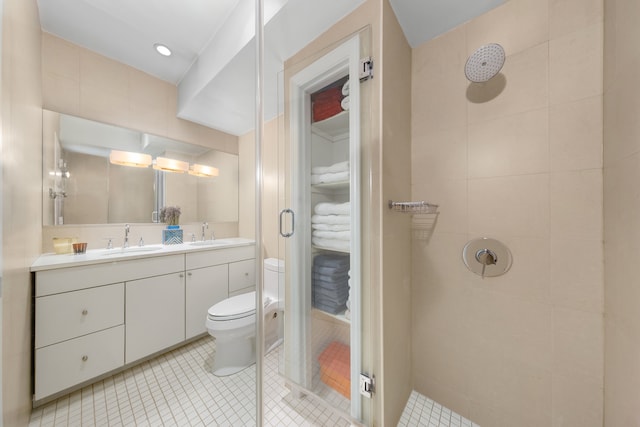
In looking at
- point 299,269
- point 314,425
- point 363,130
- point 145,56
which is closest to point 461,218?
point 363,130

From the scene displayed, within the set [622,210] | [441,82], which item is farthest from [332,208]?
[622,210]

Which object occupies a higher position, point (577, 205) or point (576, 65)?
point (576, 65)

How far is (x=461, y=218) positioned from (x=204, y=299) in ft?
5.50

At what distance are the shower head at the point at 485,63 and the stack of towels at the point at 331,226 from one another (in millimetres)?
866

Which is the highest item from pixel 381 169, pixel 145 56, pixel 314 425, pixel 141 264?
pixel 145 56

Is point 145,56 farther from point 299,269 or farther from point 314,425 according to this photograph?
point 314,425

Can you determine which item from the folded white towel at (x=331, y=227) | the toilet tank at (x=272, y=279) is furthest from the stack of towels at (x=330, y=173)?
the toilet tank at (x=272, y=279)

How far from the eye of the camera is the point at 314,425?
0.97 metres

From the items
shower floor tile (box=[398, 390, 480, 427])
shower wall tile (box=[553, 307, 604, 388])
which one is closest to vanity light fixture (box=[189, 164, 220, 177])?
shower floor tile (box=[398, 390, 480, 427])

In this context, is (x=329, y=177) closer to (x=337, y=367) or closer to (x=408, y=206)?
(x=408, y=206)

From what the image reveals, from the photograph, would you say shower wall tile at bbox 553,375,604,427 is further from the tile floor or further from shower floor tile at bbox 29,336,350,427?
shower floor tile at bbox 29,336,350,427

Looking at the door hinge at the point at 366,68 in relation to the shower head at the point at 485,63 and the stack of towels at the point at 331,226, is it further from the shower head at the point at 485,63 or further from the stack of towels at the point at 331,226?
the stack of towels at the point at 331,226

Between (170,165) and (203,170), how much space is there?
0.66ft

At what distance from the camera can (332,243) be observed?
114 cm
